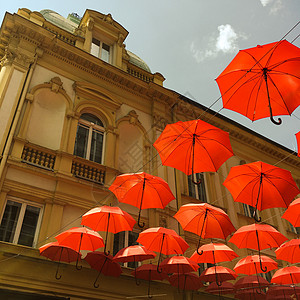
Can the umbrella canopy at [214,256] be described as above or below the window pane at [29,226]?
below

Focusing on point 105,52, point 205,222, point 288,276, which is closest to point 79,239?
point 205,222

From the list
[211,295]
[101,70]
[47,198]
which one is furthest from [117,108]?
[211,295]

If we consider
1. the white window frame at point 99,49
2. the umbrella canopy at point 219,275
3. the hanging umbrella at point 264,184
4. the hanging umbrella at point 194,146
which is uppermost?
the white window frame at point 99,49

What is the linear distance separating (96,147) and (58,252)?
4.91 metres

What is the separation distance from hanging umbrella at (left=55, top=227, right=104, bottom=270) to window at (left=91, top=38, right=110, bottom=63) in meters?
9.53

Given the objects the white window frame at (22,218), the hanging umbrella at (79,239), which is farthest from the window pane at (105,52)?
the hanging umbrella at (79,239)

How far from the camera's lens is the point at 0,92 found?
404 inches

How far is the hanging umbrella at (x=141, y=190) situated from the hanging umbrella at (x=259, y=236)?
2.58 meters

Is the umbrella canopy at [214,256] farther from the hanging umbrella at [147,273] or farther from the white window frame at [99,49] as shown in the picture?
the white window frame at [99,49]

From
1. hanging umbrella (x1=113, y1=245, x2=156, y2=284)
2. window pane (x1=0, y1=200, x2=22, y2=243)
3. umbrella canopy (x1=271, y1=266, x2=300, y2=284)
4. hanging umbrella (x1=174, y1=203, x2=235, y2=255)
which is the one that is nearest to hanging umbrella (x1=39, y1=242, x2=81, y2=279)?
hanging umbrella (x1=113, y1=245, x2=156, y2=284)

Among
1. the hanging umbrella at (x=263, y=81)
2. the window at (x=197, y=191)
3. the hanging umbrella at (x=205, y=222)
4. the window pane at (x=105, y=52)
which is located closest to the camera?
the hanging umbrella at (x=263, y=81)

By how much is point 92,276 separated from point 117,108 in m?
6.87

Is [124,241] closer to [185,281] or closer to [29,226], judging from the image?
[185,281]

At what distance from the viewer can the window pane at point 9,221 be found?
8.37 metres
